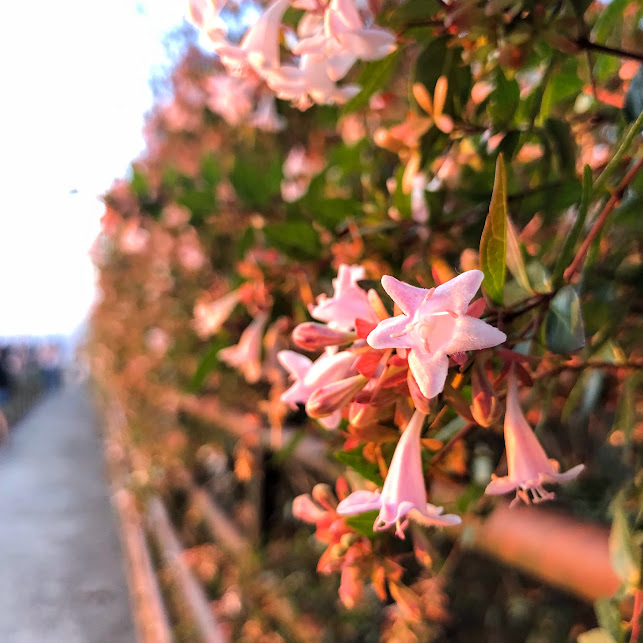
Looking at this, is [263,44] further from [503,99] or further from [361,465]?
[361,465]

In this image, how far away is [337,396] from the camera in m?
0.33

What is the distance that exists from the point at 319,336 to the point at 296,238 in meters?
0.32

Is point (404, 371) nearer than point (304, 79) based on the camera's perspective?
Yes

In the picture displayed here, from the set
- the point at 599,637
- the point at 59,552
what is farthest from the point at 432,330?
the point at 59,552

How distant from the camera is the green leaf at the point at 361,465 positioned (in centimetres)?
38

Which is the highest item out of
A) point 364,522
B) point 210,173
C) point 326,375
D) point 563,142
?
point 210,173

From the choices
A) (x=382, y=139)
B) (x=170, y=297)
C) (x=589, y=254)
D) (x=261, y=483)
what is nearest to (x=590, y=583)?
(x=589, y=254)

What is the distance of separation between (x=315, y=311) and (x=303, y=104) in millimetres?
224

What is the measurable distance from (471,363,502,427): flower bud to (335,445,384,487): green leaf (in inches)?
4.1

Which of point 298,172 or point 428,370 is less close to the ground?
point 298,172

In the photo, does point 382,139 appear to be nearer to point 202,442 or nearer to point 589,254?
point 589,254

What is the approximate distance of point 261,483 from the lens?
200cm

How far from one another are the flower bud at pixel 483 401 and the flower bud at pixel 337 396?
0.06m

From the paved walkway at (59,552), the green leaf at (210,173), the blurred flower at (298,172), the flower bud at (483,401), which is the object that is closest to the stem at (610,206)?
the flower bud at (483,401)
